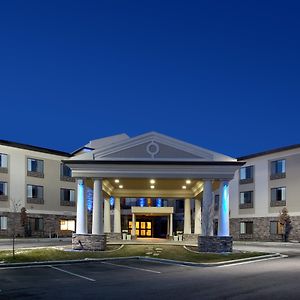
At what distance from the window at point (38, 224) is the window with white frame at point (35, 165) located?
5651 mm

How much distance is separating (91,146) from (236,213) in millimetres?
21282

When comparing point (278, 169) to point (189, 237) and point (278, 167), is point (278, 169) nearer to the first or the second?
point (278, 167)

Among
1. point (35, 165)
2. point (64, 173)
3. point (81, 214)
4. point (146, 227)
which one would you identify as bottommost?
point (146, 227)

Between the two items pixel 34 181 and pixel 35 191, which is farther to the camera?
pixel 35 191

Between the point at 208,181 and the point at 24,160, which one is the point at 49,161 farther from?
the point at 208,181

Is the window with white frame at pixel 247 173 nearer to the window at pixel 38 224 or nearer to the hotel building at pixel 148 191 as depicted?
the hotel building at pixel 148 191

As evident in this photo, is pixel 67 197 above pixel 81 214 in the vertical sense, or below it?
above

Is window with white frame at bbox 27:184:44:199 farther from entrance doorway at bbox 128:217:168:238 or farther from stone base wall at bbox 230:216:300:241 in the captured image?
stone base wall at bbox 230:216:300:241

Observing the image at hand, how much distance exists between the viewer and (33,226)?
2147 inches

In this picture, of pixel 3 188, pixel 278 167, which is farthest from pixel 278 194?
pixel 3 188

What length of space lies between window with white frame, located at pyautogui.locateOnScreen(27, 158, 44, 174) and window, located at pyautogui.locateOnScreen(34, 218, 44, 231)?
5.65 meters

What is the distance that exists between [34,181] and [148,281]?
41.0 meters

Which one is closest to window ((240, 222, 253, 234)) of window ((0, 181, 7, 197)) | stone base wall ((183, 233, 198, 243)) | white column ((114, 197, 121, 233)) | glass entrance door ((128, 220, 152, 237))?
glass entrance door ((128, 220, 152, 237))

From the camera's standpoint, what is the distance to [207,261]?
22.8 metres
